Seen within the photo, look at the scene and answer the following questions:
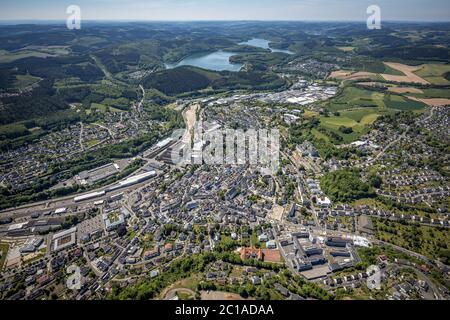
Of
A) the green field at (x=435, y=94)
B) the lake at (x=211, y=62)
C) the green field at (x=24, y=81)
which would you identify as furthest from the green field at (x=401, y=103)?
the green field at (x=24, y=81)

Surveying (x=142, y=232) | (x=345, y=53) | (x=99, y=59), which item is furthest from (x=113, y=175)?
(x=345, y=53)

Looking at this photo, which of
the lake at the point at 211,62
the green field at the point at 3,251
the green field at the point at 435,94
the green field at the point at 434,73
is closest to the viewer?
the green field at the point at 3,251

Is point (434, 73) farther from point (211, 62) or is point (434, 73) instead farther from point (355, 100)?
point (211, 62)

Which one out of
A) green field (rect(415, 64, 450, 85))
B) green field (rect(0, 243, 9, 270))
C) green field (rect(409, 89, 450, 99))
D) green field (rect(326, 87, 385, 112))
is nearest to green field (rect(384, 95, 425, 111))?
green field (rect(326, 87, 385, 112))

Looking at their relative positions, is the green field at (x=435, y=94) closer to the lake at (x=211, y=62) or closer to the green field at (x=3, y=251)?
the lake at (x=211, y=62)

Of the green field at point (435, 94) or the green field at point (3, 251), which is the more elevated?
Result: the green field at point (435, 94)

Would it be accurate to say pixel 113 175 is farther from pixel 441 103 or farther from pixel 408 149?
pixel 441 103

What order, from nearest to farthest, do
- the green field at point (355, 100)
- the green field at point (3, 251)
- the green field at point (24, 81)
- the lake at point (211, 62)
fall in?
the green field at point (3, 251) → the green field at point (355, 100) → the green field at point (24, 81) → the lake at point (211, 62)

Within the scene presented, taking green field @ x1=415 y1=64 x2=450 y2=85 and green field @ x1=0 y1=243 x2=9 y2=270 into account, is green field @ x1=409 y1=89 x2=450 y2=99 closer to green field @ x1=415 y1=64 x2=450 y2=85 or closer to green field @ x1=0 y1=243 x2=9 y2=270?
green field @ x1=415 y1=64 x2=450 y2=85

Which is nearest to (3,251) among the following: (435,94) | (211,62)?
(435,94)
